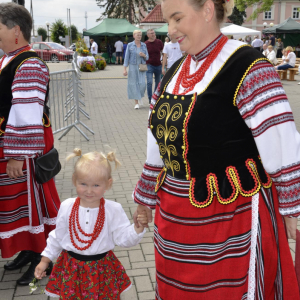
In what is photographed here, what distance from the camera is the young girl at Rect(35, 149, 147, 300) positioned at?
239 centimetres

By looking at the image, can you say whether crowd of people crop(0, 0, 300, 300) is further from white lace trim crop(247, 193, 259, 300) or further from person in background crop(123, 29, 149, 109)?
person in background crop(123, 29, 149, 109)

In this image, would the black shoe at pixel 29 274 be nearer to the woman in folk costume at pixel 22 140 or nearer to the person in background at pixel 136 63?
the woman in folk costume at pixel 22 140

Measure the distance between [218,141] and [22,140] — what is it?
1.47 meters

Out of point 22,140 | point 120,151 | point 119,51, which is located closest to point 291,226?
point 22,140

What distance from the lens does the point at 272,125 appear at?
161 cm

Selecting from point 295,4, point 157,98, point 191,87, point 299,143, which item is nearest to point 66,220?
point 157,98

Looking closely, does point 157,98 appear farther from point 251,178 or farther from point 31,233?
point 31,233

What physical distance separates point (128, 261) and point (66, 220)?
1.18 m

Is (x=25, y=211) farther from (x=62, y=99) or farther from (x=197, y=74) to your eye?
(x=62, y=99)

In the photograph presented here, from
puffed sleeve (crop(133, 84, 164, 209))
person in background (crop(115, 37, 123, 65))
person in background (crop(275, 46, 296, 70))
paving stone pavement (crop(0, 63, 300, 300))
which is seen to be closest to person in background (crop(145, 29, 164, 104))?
paving stone pavement (crop(0, 63, 300, 300))

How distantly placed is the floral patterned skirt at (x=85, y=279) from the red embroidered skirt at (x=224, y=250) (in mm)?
716

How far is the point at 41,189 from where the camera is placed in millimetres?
3047

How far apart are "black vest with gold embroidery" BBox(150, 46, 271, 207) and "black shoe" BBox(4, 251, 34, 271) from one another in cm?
201

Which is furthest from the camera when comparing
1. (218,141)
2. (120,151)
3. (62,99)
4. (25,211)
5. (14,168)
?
(62,99)
